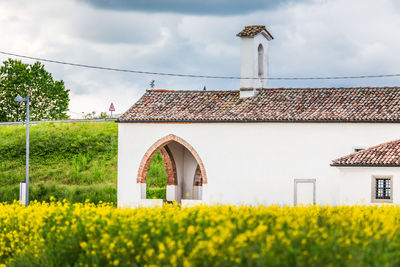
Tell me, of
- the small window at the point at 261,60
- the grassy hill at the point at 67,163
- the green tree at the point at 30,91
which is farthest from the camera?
the green tree at the point at 30,91

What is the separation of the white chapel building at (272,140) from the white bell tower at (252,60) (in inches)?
4.5

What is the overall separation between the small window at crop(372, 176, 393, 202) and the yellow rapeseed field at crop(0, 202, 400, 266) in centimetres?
1022

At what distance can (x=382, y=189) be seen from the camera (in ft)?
84.2

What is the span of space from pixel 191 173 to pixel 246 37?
782cm

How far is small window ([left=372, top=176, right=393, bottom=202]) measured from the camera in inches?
1007

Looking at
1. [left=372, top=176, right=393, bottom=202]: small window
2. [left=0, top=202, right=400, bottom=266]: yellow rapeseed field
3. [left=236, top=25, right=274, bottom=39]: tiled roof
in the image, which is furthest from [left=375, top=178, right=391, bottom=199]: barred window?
[left=236, top=25, right=274, bottom=39]: tiled roof

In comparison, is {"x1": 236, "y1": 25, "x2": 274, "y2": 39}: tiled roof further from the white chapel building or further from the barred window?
the barred window

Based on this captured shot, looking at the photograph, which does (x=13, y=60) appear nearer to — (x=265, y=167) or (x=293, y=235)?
(x=265, y=167)

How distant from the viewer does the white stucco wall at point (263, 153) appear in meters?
28.5

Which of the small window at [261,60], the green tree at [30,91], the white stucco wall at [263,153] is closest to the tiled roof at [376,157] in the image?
the white stucco wall at [263,153]

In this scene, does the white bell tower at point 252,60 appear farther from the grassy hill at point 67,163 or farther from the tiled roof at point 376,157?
the grassy hill at point 67,163

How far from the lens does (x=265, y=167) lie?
96.4ft

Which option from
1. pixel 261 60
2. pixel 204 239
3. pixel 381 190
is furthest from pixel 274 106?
pixel 204 239

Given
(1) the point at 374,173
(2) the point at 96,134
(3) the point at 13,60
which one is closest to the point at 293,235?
(1) the point at 374,173
